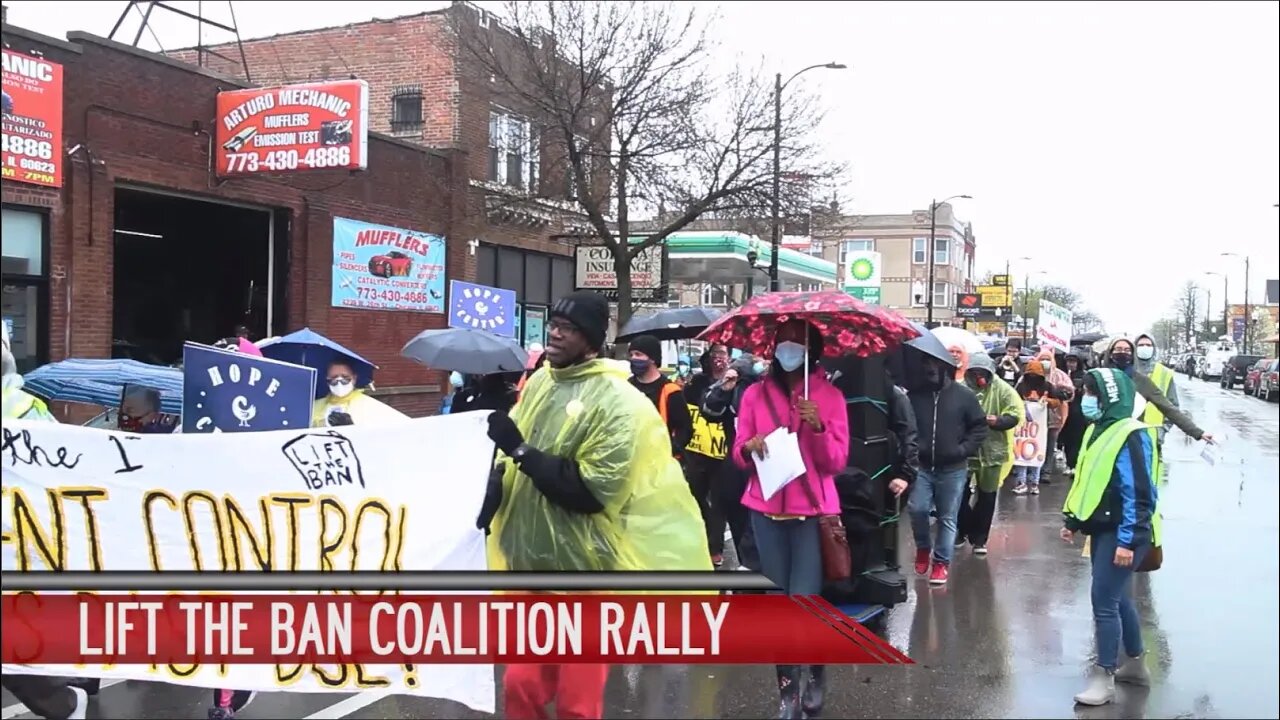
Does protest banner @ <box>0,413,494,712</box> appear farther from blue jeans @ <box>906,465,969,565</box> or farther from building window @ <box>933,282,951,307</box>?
building window @ <box>933,282,951,307</box>

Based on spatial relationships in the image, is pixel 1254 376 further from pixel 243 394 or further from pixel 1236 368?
pixel 243 394

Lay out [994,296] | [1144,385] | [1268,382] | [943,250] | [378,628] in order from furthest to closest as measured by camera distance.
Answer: [994,296] → [943,250] → [1268,382] → [1144,385] → [378,628]

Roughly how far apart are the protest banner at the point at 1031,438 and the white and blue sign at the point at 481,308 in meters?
6.01

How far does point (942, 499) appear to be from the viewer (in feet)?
24.1

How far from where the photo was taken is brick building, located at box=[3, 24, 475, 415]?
11.6 meters

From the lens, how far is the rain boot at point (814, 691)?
14.6 ft

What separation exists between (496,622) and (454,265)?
16.7 meters

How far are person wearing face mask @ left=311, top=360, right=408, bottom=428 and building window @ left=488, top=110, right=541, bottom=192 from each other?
1319 cm

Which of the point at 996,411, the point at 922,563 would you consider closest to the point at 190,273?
the point at 996,411

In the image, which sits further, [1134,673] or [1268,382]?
[1268,382]

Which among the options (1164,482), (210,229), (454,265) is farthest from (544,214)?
(1164,482)

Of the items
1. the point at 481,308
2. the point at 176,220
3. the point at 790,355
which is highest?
the point at 176,220

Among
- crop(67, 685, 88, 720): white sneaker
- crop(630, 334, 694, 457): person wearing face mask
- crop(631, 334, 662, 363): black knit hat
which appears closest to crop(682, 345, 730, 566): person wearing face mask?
crop(630, 334, 694, 457): person wearing face mask

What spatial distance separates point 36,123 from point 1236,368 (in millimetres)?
46676
